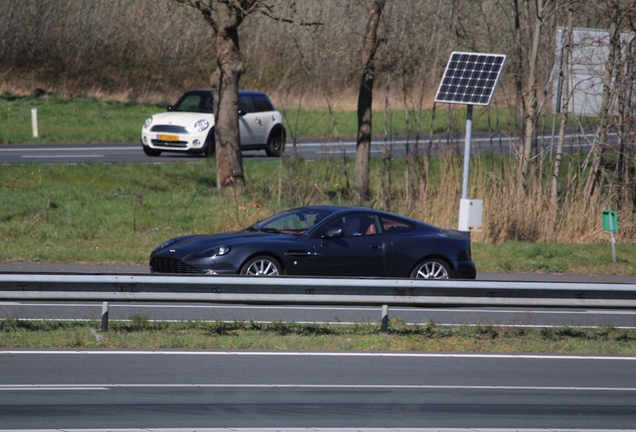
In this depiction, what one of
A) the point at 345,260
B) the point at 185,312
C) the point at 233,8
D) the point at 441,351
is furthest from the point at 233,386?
the point at 233,8

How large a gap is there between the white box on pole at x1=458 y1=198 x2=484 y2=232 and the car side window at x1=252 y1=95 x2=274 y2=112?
11.2 meters

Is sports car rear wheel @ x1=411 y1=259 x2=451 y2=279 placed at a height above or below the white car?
below

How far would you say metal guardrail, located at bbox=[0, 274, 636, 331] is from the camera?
9.55 meters

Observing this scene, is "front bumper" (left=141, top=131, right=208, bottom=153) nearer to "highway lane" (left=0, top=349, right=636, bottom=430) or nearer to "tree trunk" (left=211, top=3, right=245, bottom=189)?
"tree trunk" (left=211, top=3, right=245, bottom=189)

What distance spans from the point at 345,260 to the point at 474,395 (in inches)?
198


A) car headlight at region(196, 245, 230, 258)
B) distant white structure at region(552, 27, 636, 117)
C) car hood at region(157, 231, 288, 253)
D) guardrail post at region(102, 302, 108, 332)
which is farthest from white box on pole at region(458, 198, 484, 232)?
distant white structure at region(552, 27, 636, 117)

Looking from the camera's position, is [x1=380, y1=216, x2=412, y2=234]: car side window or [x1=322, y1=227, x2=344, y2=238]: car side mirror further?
[x1=380, y1=216, x2=412, y2=234]: car side window

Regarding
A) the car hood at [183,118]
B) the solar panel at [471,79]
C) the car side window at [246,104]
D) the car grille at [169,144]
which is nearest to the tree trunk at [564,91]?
the solar panel at [471,79]

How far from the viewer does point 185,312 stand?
458 inches

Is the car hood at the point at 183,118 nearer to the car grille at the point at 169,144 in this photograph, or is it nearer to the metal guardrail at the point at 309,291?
the car grille at the point at 169,144

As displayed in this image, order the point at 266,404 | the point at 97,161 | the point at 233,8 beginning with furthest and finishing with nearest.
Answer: the point at 97,161 → the point at 233,8 → the point at 266,404

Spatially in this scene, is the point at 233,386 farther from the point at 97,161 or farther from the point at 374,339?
the point at 97,161

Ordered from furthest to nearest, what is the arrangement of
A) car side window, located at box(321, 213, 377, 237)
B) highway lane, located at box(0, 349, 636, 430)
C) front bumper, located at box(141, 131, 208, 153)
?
front bumper, located at box(141, 131, 208, 153) < car side window, located at box(321, 213, 377, 237) < highway lane, located at box(0, 349, 636, 430)

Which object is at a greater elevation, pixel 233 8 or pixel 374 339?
pixel 233 8
